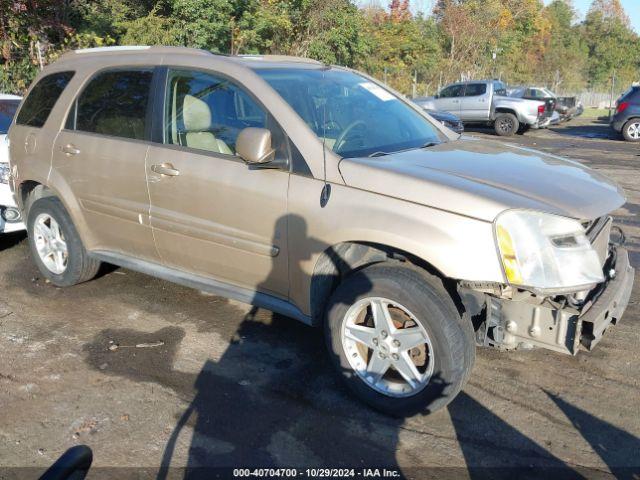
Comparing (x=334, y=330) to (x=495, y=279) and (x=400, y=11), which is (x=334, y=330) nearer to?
(x=495, y=279)

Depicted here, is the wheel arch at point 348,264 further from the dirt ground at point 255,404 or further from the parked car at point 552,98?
the parked car at point 552,98

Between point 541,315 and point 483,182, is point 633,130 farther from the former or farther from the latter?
point 541,315

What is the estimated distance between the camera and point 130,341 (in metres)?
4.26

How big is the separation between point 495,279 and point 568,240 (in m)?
0.43

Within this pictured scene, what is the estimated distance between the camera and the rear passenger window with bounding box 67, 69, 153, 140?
4.30m

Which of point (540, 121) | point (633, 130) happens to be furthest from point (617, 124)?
point (540, 121)

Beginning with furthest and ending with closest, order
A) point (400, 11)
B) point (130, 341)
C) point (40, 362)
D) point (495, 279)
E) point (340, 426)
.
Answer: point (400, 11)
point (130, 341)
point (40, 362)
point (340, 426)
point (495, 279)

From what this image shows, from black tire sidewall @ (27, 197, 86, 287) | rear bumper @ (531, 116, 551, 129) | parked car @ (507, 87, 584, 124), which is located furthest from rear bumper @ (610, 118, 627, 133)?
black tire sidewall @ (27, 197, 86, 287)

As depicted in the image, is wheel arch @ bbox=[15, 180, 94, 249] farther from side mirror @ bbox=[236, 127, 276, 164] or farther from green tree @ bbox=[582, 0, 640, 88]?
green tree @ bbox=[582, 0, 640, 88]

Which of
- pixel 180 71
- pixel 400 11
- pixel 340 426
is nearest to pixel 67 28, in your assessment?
pixel 180 71

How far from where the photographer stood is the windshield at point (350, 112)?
12.2 ft

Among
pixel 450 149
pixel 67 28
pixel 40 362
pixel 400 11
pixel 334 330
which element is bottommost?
pixel 40 362

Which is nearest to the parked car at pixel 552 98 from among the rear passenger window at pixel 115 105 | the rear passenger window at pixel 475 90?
the rear passenger window at pixel 475 90

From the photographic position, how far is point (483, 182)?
10.5ft
